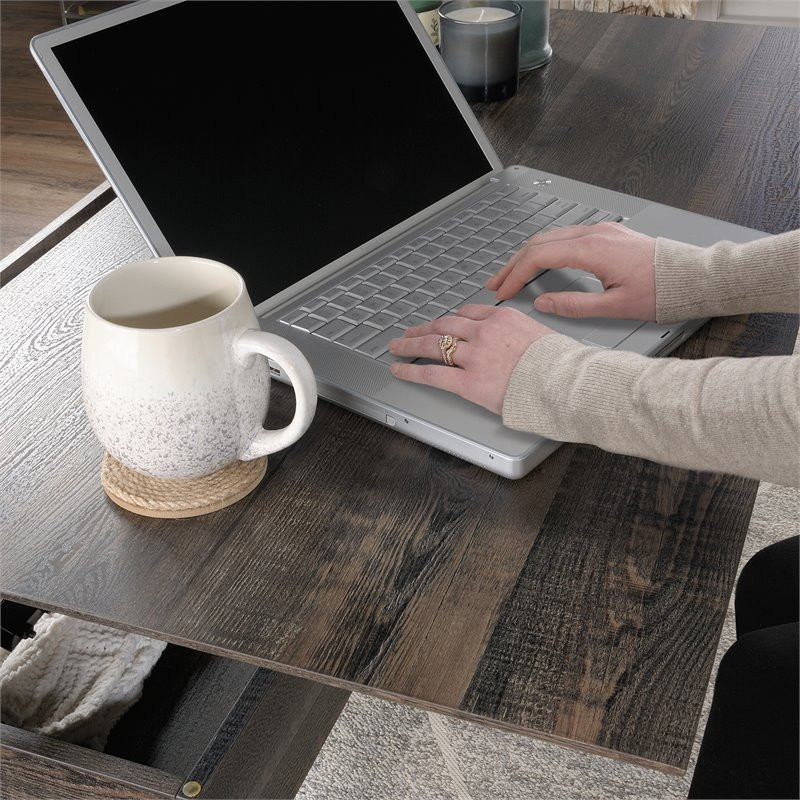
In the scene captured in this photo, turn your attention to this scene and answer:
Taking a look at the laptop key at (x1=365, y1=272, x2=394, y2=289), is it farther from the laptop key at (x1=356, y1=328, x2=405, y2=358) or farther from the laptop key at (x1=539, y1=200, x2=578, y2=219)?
the laptop key at (x1=539, y1=200, x2=578, y2=219)

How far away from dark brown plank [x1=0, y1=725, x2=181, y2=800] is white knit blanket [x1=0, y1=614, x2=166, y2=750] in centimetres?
7

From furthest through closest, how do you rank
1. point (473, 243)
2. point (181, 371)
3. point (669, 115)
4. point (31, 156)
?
point (31, 156)
point (669, 115)
point (473, 243)
point (181, 371)

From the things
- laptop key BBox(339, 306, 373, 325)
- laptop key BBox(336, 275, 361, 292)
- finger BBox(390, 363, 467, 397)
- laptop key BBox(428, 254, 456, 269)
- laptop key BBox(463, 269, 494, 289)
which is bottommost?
laptop key BBox(463, 269, 494, 289)

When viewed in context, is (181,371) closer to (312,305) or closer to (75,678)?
(312,305)

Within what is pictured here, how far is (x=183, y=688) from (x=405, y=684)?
15.2 inches

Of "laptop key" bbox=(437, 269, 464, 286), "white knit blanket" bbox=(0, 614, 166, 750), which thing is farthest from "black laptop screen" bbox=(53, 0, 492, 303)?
"white knit blanket" bbox=(0, 614, 166, 750)

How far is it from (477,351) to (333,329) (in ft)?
0.49

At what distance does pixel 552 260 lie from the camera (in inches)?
32.0

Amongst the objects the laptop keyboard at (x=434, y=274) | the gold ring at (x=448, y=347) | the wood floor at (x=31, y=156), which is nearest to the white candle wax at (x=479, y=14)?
the laptop keyboard at (x=434, y=274)

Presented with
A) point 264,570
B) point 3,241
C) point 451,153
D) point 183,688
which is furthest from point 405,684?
point 3,241

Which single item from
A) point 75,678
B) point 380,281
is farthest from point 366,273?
point 75,678

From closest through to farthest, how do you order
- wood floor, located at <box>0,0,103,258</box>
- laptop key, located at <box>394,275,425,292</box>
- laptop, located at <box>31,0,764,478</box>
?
laptop, located at <box>31,0,764,478</box> < laptop key, located at <box>394,275,425,292</box> < wood floor, located at <box>0,0,103,258</box>

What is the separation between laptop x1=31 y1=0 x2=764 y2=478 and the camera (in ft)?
2.43

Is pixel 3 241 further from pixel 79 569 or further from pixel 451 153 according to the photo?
pixel 79 569
